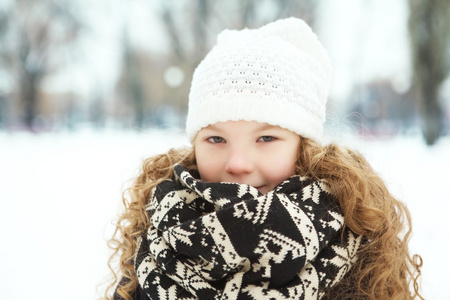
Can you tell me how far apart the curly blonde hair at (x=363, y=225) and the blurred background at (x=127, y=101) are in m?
0.96

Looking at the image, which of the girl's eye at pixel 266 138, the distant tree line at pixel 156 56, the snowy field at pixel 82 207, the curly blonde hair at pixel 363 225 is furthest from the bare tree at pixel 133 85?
the girl's eye at pixel 266 138

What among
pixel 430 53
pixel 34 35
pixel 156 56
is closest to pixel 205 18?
pixel 156 56

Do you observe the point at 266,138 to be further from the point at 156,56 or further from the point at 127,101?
the point at 127,101

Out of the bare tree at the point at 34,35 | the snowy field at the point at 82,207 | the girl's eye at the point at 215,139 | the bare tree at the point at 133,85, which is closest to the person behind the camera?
the girl's eye at the point at 215,139

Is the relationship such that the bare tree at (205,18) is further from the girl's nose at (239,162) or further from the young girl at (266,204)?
the girl's nose at (239,162)

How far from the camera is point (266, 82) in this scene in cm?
91

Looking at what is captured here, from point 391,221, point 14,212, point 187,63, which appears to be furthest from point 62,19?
point 391,221

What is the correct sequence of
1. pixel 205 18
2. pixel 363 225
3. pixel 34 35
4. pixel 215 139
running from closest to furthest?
pixel 363 225, pixel 215 139, pixel 205 18, pixel 34 35

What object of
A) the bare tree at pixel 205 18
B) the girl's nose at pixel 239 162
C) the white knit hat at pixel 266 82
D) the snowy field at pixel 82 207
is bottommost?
the snowy field at pixel 82 207

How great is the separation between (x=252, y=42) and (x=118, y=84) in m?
4.41

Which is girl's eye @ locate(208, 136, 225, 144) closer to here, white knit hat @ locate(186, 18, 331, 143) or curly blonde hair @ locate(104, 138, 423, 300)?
white knit hat @ locate(186, 18, 331, 143)

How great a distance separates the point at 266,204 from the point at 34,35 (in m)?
4.68

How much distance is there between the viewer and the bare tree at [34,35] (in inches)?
171

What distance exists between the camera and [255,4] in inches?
144
